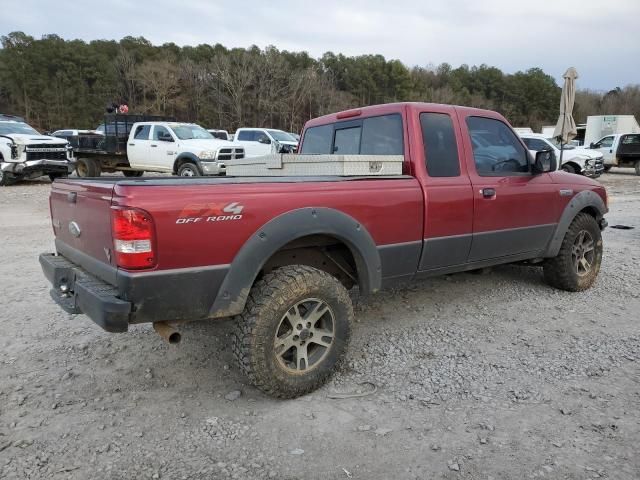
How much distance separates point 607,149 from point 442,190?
2304 cm

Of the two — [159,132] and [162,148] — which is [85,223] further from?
[159,132]

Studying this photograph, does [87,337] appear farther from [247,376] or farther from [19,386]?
[247,376]

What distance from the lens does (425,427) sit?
8.79 ft

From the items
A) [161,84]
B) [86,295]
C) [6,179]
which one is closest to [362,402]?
[86,295]

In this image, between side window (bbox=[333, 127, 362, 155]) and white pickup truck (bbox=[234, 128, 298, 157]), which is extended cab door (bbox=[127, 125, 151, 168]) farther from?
side window (bbox=[333, 127, 362, 155])

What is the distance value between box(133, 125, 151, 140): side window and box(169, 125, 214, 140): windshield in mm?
1042

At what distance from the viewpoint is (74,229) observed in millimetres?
3057

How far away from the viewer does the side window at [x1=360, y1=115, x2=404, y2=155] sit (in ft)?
12.3

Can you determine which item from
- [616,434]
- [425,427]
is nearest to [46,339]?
[425,427]

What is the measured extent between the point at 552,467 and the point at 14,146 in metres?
15.2

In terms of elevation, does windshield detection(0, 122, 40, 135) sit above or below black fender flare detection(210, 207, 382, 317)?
above

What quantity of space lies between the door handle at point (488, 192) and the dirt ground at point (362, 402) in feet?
3.69

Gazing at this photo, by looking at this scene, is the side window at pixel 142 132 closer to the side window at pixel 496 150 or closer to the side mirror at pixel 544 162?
the side window at pixel 496 150

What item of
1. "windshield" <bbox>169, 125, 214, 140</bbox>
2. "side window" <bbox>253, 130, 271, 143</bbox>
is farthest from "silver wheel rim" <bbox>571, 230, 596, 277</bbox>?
"side window" <bbox>253, 130, 271, 143</bbox>
